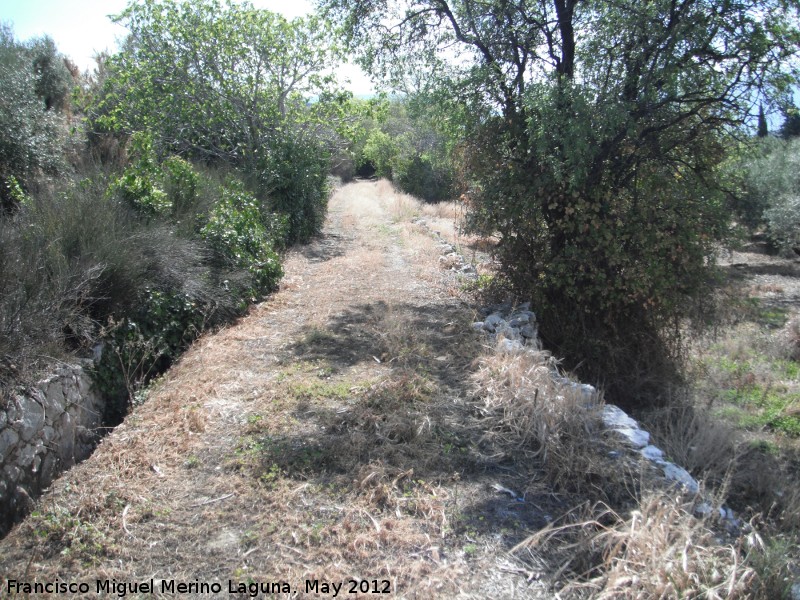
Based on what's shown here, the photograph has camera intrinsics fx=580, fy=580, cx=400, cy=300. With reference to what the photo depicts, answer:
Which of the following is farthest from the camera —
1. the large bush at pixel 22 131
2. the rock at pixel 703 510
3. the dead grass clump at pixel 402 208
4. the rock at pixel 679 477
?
the dead grass clump at pixel 402 208

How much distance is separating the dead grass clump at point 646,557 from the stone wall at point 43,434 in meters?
3.41

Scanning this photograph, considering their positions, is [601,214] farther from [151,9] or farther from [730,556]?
[151,9]

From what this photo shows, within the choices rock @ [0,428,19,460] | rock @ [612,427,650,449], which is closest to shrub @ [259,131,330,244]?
rock @ [0,428,19,460]

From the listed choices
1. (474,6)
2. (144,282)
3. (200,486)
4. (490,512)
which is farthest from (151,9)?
(490,512)

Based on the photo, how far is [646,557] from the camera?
3092 millimetres

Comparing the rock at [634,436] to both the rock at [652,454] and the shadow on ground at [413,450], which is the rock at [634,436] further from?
the shadow on ground at [413,450]

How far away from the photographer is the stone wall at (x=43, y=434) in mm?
3980

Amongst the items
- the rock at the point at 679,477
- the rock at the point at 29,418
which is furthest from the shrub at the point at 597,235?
the rock at the point at 29,418

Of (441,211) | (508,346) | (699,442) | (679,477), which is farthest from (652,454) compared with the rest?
(441,211)

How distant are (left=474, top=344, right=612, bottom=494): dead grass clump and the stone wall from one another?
11.2 ft

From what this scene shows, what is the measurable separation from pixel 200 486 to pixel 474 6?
7.66 metres

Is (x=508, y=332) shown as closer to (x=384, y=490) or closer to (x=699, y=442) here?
(x=699, y=442)

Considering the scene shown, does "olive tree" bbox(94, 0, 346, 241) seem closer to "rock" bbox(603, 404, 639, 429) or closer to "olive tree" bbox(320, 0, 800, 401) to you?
"olive tree" bbox(320, 0, 800, 401)

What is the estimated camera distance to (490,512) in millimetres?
3889
